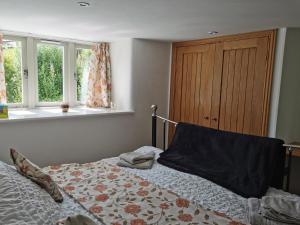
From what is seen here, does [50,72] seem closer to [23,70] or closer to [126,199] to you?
[23,70]

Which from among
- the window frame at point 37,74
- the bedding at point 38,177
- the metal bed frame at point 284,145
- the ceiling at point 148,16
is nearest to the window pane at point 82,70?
the window frame at point 37,74

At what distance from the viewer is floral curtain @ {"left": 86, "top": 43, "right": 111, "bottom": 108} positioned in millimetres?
3980

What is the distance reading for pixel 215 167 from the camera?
2.38 meters

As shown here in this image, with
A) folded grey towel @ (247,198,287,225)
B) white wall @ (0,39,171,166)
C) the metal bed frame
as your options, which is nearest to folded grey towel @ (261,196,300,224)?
folded grey towel @ (247,198,287,225)

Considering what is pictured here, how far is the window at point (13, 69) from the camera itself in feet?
11.0

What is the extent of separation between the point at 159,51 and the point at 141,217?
2.80 meters

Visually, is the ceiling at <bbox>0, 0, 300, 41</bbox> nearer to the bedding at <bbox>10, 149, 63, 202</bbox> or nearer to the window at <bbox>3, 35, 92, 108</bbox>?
the window at <bbox>3, 35, 92, 108</bbox>

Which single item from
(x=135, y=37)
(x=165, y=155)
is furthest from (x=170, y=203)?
(x=135, y=37)

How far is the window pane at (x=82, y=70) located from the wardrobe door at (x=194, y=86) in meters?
1.37

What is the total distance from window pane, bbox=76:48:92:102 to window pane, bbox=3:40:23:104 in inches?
32.6

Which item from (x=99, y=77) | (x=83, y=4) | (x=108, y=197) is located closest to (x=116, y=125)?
(x=99, y=77)

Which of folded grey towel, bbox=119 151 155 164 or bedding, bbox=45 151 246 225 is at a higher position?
folded grey towel, bbox=119 151 155 164

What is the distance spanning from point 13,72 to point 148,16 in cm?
210

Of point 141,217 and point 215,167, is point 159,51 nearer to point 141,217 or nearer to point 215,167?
point 215,167
